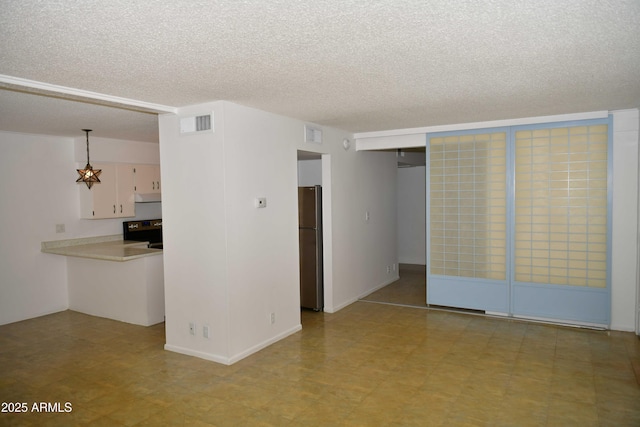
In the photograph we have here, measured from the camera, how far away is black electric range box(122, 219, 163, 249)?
6968 millimetres

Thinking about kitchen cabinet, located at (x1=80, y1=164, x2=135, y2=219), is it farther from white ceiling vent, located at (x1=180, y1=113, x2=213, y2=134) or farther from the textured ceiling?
white ceiling vent, located at (x1=180, y1=113, x2=213, y2=134)

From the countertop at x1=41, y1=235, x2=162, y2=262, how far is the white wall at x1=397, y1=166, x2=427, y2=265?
5.51 meters

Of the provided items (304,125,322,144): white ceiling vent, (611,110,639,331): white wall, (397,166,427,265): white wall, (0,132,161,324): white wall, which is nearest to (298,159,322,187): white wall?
(304,125,322,144): white ceiling vent

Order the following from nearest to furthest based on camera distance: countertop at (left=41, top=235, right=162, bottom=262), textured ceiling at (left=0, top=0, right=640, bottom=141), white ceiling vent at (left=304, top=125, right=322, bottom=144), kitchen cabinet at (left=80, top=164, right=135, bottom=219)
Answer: textured ceiling at (left=0, top=0, right=640, bottom=141)
white ceiling vent at (left=304, top=125, right=322, bottom=144)
countertop at (left=41, top=235, right=162, bottom=262)
kitchen cabinet at (left=80, top=164, right=135, bottom=219)

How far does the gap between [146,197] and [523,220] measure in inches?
220

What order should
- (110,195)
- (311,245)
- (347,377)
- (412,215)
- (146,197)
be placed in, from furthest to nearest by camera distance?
(412,215), (146,197), (110,195), (311,245), (347,377)

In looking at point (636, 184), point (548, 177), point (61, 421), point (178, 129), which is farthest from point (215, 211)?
point (636, 184)

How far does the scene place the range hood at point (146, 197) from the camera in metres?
6.87

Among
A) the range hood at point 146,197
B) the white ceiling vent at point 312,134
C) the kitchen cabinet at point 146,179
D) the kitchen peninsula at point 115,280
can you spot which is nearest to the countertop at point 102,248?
the kitchen peninsula at point 115,280

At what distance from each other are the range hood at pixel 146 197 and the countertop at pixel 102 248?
0.68 meters

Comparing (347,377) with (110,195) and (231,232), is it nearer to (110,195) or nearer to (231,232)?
(231,232)

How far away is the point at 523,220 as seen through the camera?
17.4 ft

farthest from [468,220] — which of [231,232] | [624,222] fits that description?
[231,232]

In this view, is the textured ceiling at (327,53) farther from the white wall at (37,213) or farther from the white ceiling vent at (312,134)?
the white wall at (37,213)
